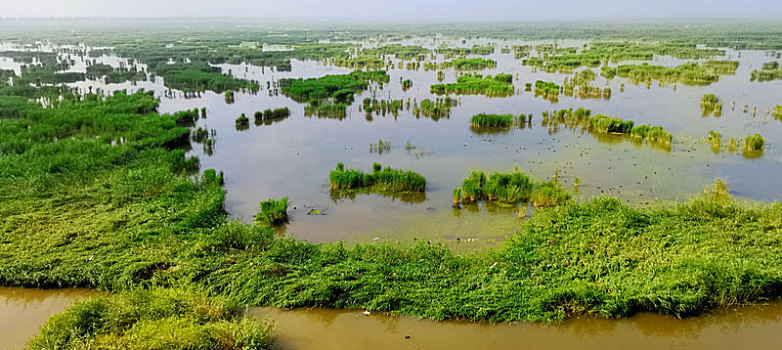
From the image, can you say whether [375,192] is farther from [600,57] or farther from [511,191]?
[600,57]

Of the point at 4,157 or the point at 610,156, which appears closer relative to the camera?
the point at 4,157

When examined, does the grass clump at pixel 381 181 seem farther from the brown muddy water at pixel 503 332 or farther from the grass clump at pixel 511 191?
the brown muddy water at pixel 503 332

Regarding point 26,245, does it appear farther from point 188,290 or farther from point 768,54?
point 768,54

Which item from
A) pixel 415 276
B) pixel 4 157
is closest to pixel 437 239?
pixel 415 276

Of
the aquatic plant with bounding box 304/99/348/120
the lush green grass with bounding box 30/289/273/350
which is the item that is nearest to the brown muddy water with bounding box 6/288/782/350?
the lush green grass with bounding box 30/289/273/350

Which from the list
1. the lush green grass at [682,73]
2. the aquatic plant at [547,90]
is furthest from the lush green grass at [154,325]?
the lush green grass at [682,73]

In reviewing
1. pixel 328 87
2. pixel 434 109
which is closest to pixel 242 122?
pixel 328 87
